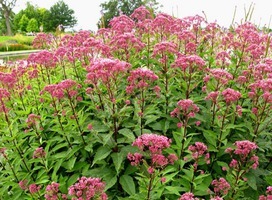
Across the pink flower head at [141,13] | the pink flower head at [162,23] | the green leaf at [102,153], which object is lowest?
the green leaf at [102,153]

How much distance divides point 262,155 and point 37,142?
333 centimetres

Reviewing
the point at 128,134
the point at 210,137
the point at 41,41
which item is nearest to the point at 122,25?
the point at 41,41

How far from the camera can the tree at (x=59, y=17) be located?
87688 millimetres

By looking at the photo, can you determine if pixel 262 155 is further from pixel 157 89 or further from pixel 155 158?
pixel 155 158

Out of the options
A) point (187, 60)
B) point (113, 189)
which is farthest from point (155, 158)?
point (187, 60)

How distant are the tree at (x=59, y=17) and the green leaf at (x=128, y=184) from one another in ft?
287

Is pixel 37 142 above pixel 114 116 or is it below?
below

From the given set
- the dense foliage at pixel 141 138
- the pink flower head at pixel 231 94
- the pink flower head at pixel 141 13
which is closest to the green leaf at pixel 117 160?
the dense foliage at pixel 141 138

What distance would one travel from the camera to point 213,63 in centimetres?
586

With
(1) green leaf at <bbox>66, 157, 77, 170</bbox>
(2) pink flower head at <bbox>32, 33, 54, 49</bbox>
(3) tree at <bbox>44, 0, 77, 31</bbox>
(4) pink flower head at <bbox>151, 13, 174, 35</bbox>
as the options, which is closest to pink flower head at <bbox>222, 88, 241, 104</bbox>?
(1) green leaf at <bbox>66, 157, 77, 170</bbox>

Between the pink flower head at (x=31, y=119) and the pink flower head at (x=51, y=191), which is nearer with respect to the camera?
the pink flower head at (x=51, y=191)

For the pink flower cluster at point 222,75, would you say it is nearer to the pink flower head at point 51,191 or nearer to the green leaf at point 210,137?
the green leaf at point 210,137

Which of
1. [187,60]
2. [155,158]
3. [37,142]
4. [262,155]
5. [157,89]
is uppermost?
[187,60]

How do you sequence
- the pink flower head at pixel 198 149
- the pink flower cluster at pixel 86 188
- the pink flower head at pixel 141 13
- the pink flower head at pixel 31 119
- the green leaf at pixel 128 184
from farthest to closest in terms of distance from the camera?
the pink flower head at pixel 141 13, the pink flower head at pixel 31 119, the green leaf at pixel 128 184, the pink flower head at pixel 198 149, the pink flower cluster at pixel 86 188
